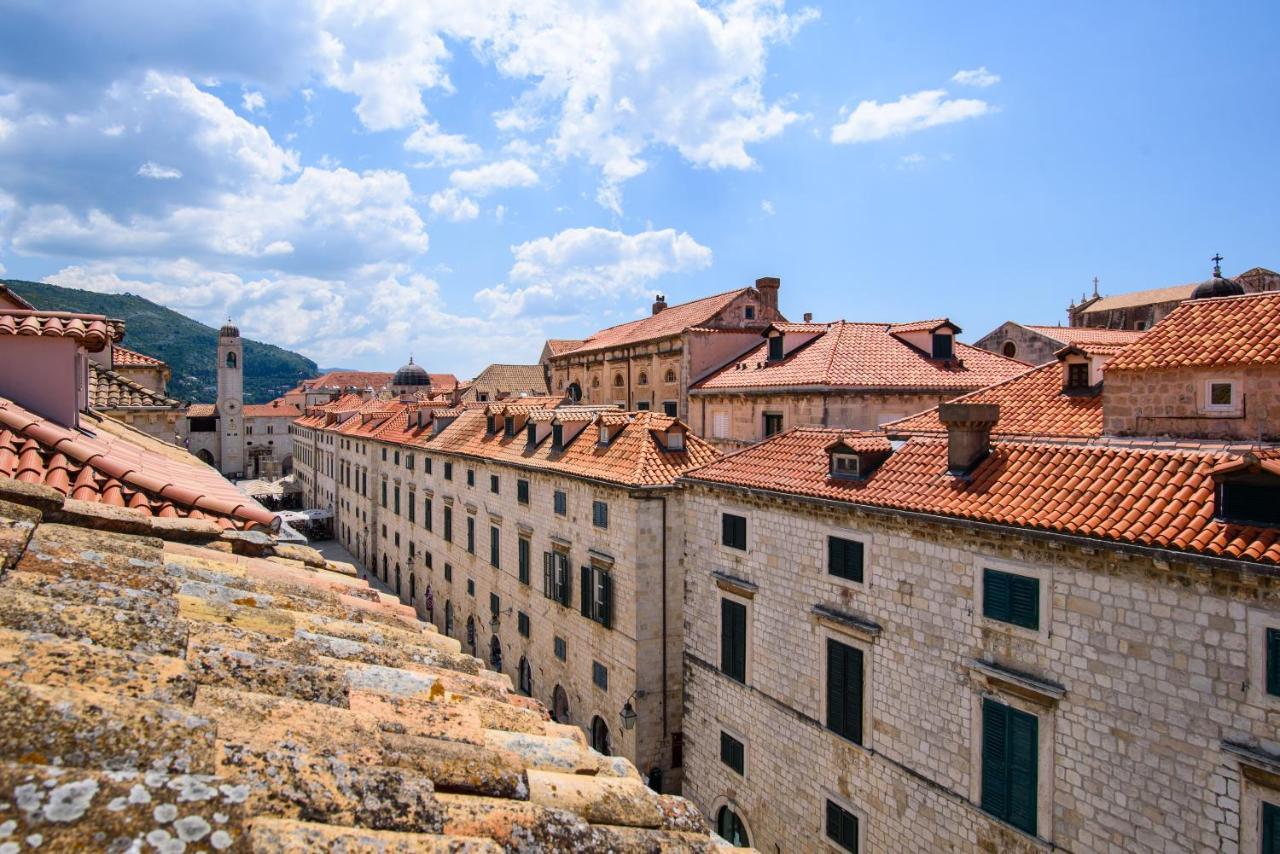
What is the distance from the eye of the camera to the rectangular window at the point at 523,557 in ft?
85.3

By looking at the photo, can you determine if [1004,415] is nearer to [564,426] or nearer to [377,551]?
[564,426]

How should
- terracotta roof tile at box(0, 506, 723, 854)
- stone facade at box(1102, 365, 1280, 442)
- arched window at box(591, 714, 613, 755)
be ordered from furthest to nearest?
arched window at box(591, 714, 613, 755)
stone facade at box(1102, 365, 1280, 442)
terracotta roof tile at box(0, 506, 723, 854)

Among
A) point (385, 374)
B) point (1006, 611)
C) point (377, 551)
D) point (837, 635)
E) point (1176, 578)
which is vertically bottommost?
point (377, 551)

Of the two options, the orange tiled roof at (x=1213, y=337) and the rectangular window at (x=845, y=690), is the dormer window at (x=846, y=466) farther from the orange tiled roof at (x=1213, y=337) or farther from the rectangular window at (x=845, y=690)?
the orange tiled roof at (x=1213, y=337)

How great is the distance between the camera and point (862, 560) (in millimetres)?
13977

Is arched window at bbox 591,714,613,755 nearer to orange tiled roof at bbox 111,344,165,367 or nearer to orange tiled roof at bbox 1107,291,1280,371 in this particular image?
orange tiled roof at bbox 1107,291,1280,371

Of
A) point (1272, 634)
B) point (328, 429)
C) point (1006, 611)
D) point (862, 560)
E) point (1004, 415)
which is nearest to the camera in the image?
point (1272, 634)

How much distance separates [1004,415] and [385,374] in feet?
374

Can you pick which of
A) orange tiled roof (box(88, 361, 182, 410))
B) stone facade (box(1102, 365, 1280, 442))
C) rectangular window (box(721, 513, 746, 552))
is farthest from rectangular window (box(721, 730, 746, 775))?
orange tiled roof (box(88, 361, 182, 410))

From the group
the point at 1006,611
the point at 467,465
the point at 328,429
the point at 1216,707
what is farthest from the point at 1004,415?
the point at 328,429

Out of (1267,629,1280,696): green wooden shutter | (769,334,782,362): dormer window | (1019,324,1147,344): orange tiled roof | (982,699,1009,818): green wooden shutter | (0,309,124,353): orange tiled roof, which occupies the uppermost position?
(1019,324,1147,344): orange tiled roof

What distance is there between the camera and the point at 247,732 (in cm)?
322

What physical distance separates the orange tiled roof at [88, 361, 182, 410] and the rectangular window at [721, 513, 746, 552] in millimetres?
13465

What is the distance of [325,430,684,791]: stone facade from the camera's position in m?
19.9
